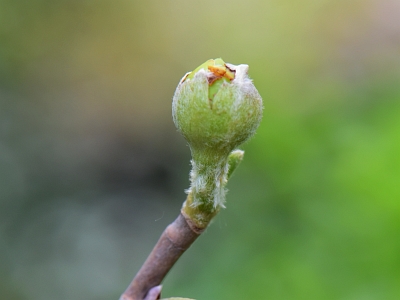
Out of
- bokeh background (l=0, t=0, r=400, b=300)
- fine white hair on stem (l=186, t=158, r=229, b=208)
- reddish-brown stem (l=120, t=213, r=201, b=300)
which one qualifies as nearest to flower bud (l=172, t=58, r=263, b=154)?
fine white hair on stem (l=186, t=158, r=229, b=208)

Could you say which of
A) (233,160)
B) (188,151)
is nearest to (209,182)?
(233,160)

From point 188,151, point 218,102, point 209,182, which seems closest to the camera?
point 218,102

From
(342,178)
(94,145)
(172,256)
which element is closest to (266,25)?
(94,145)

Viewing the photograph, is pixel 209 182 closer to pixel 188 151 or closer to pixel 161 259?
pixel 161 259

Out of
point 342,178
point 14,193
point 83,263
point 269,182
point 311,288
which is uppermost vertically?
point 342,178

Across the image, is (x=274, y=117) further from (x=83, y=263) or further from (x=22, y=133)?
(x=22, y=133)

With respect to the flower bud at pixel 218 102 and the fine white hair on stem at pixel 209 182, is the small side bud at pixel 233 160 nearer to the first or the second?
the fine white hair on stem at pixel 209 182
